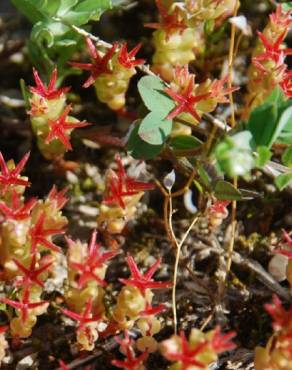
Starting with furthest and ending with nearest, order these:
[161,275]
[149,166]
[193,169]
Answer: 1. [149,166]
2. [161,275]
3. [193,169]

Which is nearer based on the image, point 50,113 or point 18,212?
point 18,212

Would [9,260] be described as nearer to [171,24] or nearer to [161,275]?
[161,275]

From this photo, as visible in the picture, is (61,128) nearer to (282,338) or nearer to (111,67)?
Result: (111,67)

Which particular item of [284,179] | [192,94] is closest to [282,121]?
[284,179]

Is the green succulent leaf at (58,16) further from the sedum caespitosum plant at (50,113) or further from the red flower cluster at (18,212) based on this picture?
the red flower cluster at (18,212)

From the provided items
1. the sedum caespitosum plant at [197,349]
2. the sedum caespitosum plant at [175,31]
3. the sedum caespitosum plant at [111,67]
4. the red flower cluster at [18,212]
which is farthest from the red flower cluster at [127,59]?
the sedum caespitosum plant at [197,349]

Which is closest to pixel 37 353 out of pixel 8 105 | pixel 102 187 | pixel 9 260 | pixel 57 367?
pixel 57 367

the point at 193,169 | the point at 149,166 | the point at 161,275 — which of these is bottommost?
the point at 161,275
